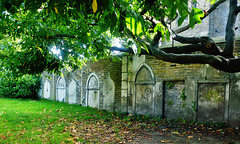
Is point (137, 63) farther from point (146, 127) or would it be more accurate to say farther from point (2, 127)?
point (2, 127)

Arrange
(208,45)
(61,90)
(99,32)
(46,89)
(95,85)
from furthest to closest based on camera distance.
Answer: (46,89) < (61,90) < (95,85) < (208,45) < (99,32)

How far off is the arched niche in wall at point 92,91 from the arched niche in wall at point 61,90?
3.50 m

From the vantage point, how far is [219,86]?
6969mm

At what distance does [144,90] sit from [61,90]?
8.50 metres

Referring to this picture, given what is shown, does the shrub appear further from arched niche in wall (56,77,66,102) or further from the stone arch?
the stone arch

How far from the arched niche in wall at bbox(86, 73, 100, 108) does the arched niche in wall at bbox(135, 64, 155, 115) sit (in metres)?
2.89

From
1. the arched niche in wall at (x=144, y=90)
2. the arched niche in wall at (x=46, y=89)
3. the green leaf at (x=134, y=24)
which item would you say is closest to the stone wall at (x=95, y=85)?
the arched niche in wall at (x=144, y=90)

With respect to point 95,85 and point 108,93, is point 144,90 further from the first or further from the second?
point 95,85

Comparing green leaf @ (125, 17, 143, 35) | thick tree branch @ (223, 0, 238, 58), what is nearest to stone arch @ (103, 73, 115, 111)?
thick tree branch @ (223, 0, 238, 58)

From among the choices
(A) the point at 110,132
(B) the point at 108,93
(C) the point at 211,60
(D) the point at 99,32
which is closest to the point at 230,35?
(C) the point at 211,60

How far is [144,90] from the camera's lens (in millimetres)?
9227

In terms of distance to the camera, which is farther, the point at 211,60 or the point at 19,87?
the point at 19,87

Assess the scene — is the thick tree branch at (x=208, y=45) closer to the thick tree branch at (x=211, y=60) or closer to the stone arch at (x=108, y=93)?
the thick tree branch at (x=211, y=60)

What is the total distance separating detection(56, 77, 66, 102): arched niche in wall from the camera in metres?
15.0
